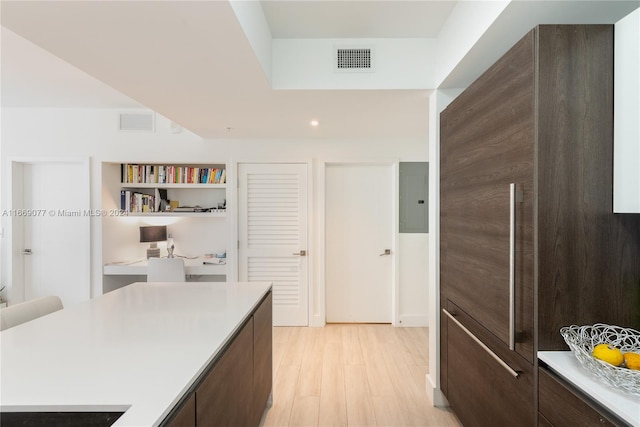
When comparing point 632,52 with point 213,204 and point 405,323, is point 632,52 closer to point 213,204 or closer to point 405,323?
point 405,323

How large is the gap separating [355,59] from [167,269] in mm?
2817

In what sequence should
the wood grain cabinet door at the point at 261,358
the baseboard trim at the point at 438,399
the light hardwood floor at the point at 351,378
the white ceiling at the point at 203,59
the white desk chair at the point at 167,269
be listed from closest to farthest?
the white ceiling at the point at 203,59 → the wood grain cabinet door at the point at 261,358 → the light hardwood floor at the point at 351,378 → the baseboard trim at the point at 438,399 → the white desk chair at the point at 167,269

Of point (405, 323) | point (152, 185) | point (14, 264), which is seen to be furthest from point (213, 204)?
point (405, 323)

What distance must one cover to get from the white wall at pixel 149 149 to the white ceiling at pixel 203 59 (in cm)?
26

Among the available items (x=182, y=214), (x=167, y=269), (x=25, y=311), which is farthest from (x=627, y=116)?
(x=182, y=214)

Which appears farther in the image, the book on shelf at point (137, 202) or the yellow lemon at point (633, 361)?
the book on shelf at point (137, 202)

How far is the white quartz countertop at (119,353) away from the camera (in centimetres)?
87

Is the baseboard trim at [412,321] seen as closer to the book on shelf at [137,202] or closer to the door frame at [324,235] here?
the door frame at [324,235]

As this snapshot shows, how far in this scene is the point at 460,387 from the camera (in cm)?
187

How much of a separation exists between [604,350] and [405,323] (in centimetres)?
313

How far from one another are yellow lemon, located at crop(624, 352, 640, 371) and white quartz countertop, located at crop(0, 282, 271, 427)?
1293 millimetres

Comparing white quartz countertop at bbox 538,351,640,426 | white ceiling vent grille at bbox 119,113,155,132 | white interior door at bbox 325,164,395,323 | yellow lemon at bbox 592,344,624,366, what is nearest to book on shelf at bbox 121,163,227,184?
white ceiling vent grille at bbox 119,113,155,132

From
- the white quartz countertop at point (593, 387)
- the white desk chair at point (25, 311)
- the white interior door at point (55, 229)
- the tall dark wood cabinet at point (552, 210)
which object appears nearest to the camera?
the white quartz countertop at point (593, 387)

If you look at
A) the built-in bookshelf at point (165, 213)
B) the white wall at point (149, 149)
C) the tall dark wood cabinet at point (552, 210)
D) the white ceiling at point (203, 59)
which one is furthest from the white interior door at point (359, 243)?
the tall dark wood cabinet at point (552, 210)
